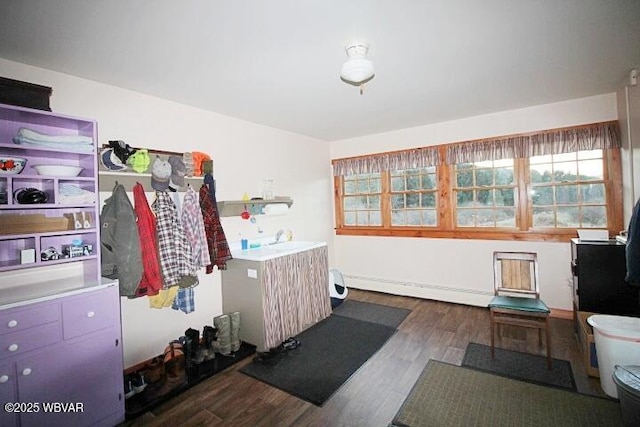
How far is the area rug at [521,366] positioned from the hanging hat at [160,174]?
3.02 m

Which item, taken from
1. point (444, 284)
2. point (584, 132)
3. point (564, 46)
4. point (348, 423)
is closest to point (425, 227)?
point (444, 284)

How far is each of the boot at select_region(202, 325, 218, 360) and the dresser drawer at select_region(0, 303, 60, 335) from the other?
1.24m

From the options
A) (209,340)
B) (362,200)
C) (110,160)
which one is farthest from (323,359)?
(362,200)

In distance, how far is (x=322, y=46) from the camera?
195cm

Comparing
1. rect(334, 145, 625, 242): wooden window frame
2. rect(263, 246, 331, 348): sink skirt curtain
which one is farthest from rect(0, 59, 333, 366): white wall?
rect(334, 145, 625, 242): wooden window frame

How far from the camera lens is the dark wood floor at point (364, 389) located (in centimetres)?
199

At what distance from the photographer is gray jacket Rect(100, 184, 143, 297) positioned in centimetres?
225

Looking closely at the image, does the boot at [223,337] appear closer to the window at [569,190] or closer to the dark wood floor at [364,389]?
the dark wood floor at [364,389]

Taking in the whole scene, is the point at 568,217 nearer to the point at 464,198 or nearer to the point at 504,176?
the point at 504,176

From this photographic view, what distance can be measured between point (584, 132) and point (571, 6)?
2.17 m

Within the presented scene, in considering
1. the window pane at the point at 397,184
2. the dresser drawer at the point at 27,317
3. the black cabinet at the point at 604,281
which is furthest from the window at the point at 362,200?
the dresser drawer at the point at 27,317

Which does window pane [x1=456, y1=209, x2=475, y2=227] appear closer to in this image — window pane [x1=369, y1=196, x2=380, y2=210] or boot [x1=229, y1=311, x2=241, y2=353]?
window pane [x1=369, y1=196, x2=380, y2=210]

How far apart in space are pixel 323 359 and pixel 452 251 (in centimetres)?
231

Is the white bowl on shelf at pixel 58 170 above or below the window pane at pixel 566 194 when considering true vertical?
above
